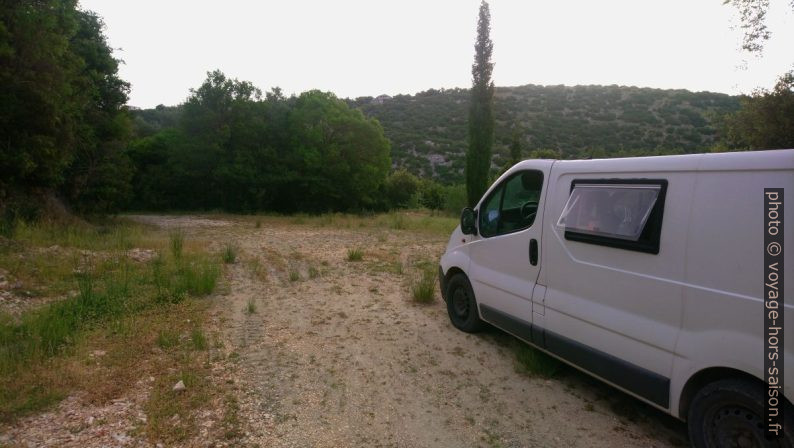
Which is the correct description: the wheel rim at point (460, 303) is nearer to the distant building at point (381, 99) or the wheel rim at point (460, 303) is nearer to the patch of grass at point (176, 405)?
the patch of grass at point (176, 405)

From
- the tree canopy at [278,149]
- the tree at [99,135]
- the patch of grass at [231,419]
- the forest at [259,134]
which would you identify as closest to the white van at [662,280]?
the patch of grass at [231,419]

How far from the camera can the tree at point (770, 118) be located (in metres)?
10.5

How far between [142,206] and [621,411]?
115ft

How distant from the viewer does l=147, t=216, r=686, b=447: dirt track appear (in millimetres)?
3504

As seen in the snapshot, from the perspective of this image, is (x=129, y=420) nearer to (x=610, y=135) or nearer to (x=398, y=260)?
(x=398, y=260)

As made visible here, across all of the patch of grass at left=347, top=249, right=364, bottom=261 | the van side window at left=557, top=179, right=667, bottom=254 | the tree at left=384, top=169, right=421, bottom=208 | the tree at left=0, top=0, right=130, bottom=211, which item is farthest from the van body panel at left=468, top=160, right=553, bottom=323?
the tree at left=384, top=169, right=421, bottom=208

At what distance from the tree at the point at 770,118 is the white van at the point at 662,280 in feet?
31.6

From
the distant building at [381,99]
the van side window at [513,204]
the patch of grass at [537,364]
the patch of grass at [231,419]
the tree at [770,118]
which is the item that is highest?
the distant building at [381,99]

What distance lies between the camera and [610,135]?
4350cm

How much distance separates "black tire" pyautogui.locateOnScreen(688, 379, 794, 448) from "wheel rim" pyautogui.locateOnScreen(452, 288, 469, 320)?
3.09 metres

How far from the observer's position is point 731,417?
2.75 metres

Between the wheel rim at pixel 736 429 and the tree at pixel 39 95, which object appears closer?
the wheel rim at pixel 736 429

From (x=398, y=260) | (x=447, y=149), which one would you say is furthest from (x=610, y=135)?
(x=398, y=260)

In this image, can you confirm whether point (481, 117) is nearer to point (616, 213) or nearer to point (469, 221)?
point (469, 221)
